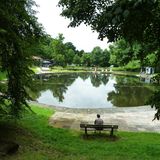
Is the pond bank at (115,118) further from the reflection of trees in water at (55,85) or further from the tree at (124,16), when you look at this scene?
the tree at (124,16)

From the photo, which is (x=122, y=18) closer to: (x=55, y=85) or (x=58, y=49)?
(x=55, y=85)

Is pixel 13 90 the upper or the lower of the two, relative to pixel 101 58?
lower

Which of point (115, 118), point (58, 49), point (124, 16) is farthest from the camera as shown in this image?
point (58, 49)

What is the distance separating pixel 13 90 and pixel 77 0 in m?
5.85

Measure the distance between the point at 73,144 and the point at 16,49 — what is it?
398cm

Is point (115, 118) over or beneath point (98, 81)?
beneath

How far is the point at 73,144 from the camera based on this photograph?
11820 mm

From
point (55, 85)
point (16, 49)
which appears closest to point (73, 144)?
point (16, 49)

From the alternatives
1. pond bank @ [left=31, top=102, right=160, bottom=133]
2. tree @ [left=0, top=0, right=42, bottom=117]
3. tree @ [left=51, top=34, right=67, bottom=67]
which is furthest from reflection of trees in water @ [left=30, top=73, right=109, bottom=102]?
tree @ [left=51, top=34, right=67, bottom=67]

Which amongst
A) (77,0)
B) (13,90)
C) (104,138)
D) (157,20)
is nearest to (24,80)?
(13,90)

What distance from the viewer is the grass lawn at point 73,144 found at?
9882 mm

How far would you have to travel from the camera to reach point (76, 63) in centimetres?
11350

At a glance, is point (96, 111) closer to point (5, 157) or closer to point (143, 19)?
point (5, 157)

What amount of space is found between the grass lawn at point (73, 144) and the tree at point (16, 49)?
1.10 metres
